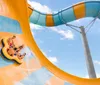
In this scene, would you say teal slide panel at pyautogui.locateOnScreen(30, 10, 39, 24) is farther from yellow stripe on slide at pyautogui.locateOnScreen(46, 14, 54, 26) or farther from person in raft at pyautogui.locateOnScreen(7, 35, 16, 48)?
person in raft at pyautogui.locateOnScreen(7, 35, 16, 48)

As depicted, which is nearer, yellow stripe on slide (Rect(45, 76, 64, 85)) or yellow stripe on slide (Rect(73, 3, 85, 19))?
yellow stripe on slide (Rect(45, 76, 64, 85))

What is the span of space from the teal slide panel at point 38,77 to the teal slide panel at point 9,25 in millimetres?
647

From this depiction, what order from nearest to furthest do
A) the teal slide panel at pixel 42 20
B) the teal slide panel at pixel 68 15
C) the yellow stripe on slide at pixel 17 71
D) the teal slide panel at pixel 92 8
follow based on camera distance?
1. the yellow stripe on slide at pixel 17 71
2. the teal slide panel at pixel 92 8
3. the teal slide panel at pixel 68 15
4. the teal slide panel at pixel 42 20

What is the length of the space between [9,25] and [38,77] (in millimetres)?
816

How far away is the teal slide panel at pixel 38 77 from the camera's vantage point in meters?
2.79

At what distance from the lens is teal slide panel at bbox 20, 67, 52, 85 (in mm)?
2793

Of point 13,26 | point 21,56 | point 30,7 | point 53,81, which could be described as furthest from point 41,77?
point 30,7

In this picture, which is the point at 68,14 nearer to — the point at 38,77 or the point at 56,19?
the point at 56,19

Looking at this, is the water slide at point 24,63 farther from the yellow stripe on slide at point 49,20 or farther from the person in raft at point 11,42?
the yellow stripe on slide at point 49,20

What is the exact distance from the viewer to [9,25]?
3043 millimetres

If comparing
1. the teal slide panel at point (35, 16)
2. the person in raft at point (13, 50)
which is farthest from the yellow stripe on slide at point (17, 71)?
the teal slide panel at point (35, 16)

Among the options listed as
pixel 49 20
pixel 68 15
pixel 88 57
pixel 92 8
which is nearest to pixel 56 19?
pixel 49 20

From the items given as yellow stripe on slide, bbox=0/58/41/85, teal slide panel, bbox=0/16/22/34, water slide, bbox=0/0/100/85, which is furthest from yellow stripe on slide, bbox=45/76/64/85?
teal slide panel, bbox=0/16/22/34

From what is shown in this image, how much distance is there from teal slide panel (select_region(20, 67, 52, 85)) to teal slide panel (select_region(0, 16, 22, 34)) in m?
0.65
